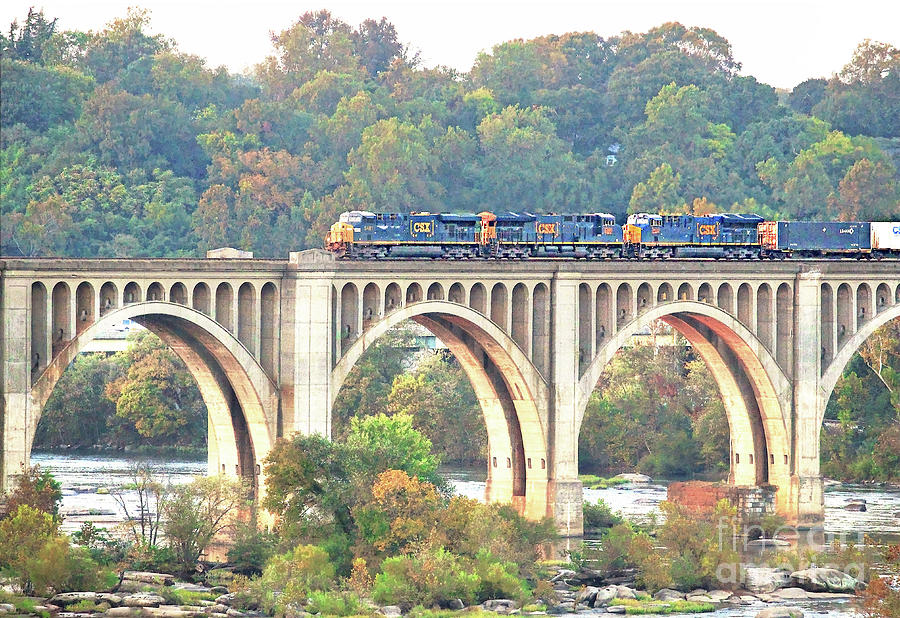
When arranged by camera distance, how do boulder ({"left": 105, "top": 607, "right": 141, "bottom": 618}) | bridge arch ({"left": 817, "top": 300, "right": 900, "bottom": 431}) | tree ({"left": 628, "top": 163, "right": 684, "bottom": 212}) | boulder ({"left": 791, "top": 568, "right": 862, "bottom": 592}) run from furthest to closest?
tree ({"left": 628, "top": 163, "right": 684, "bottom": 212}) < bridge arch ({"left": 817, "top": 300, "right": 900, "bottom": 431}) < boulder ({"left": 791, "top": 568, "right": 862, "bottom": 592}) < boulder ({"left": 105, "top": 607, "right": 141, "bottom": 618})

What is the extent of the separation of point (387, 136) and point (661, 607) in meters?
86.5

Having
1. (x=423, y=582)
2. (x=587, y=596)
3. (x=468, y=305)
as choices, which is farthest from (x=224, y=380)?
(x=587, y=596)

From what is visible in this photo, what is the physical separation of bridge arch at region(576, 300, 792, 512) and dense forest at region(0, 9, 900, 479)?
64.4 feet

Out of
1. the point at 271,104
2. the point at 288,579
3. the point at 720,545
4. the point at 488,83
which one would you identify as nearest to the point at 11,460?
the point at 288,579

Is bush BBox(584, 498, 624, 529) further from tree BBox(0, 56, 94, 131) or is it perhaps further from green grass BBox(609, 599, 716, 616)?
tree BBox(0, 56, 94, 131)

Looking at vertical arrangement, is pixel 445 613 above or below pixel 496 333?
below

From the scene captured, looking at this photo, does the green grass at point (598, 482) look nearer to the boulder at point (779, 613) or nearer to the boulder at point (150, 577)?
the boulder at point (779, 613)

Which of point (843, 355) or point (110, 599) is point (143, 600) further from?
point (843, 355)

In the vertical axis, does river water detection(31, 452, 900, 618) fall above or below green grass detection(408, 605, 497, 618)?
above

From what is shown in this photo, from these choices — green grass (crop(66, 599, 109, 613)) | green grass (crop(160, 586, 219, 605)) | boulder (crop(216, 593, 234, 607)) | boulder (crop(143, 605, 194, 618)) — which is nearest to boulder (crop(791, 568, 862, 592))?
boulder (crop(216, 593, 234, 607))

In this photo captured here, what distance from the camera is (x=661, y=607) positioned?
7119 cm

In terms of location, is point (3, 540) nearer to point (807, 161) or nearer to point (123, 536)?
point (123, 536)

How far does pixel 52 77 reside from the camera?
156 meters

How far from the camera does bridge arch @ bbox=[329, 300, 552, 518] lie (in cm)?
8288
